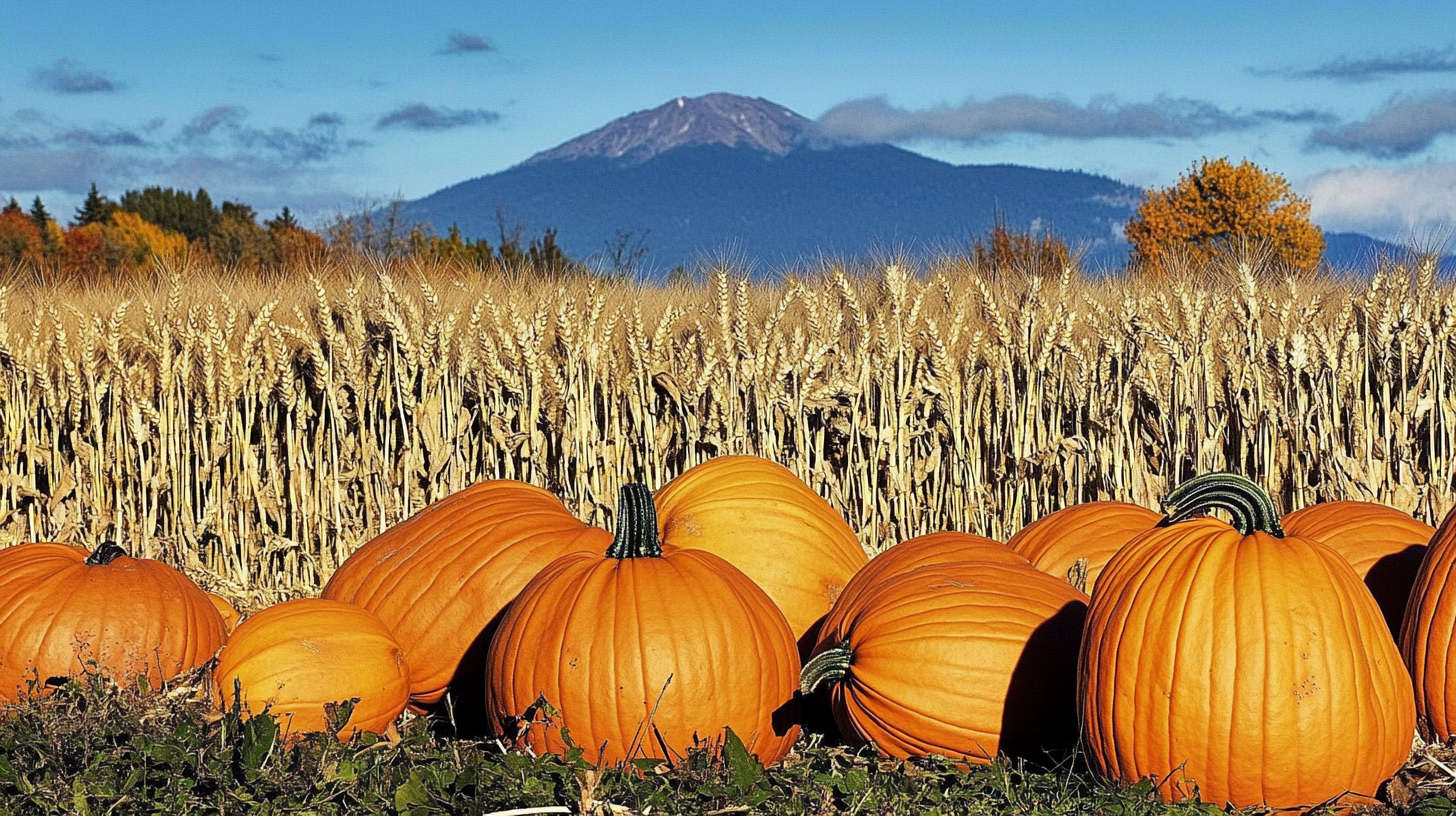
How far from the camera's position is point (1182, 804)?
3.34 metres

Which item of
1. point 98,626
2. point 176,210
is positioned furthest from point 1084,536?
point 176,210

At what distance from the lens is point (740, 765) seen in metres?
3.45

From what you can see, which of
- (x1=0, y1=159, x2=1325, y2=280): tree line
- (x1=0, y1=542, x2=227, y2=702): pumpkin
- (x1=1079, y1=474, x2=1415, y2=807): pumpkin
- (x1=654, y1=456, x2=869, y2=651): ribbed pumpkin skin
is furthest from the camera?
(x1=0, y1=159, x2=1325, y2=280): tree line

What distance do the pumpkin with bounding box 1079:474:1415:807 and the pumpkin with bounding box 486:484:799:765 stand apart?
→ 38.0 inches

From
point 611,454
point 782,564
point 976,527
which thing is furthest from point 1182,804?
point 611,454

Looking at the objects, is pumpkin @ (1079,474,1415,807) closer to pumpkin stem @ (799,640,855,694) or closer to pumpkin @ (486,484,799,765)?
pumpkin stem @ (799,640,855,694)

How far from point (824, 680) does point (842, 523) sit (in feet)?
3.63

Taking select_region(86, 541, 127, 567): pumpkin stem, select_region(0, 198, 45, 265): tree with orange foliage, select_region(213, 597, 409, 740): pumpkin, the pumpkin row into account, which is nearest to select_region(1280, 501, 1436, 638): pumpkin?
the pumpkin row

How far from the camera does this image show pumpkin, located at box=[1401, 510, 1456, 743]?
3641 mm

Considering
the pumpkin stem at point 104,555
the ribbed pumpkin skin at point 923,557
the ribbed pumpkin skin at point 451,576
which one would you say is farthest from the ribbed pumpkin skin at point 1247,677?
the pumpkin stem at point 104,555

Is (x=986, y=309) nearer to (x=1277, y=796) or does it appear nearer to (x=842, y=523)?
(x=842, y=523)

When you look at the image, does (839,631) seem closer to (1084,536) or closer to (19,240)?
(1084,536)

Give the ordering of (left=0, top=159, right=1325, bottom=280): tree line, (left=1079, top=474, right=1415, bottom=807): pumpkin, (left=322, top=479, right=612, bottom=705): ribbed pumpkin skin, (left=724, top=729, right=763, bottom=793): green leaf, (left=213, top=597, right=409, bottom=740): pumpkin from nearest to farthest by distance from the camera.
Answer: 1. (left=1079, top=474, right=1415, bottom=807): pumpkin
2. (left=724, top=729, right=763, bottom=793): green leaf
3. (left=213, top=597, right=409, bottom=740): pumpkin
4. (left=322, top=479, right=612, bottom=705): ribbed pumpkin skin
5. (left=0, top=159, right=1325, bottom=280): tree line

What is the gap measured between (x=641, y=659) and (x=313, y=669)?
113cm
